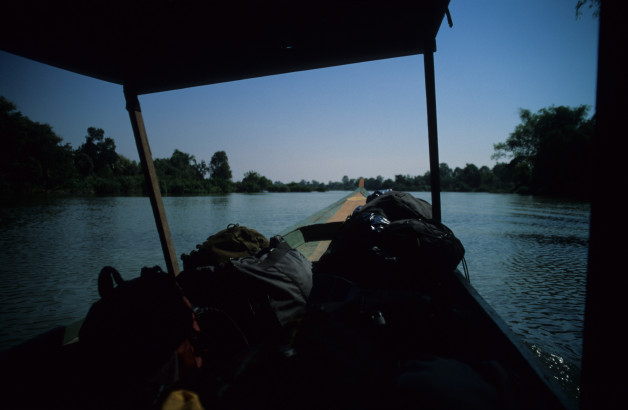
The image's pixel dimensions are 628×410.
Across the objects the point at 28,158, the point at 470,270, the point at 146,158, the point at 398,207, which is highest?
the point at 28,158

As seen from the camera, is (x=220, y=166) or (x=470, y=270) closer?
(x=470, y=270)

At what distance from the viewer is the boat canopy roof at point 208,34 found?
208 cm

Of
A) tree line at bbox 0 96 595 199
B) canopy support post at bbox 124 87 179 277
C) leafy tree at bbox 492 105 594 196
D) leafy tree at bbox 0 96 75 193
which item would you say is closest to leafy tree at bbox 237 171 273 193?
tree line at bbox 0 96 595 199

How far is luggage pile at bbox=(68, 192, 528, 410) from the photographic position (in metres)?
1.04

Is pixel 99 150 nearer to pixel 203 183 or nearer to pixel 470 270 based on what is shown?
pixel 203 183

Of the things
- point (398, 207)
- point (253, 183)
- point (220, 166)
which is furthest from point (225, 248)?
point (220, 166)

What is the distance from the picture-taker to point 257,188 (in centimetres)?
7969

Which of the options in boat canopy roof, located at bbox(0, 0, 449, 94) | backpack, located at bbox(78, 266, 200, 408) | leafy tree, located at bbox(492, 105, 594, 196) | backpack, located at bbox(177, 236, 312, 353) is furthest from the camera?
leafy tree, located at bbox(492, 105, 594, 196)

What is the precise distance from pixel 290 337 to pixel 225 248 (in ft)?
5.14

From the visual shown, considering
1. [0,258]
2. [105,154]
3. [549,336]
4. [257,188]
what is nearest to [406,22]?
[549,336]

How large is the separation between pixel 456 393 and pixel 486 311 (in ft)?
3.15

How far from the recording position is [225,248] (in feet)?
8.84

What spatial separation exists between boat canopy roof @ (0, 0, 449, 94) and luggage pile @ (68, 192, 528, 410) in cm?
179

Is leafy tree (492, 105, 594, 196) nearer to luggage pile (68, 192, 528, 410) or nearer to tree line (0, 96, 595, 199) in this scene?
tree line (0, 96, 595, 199)
